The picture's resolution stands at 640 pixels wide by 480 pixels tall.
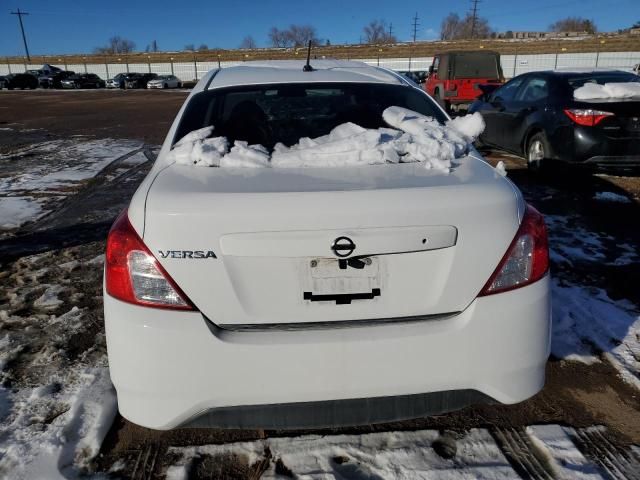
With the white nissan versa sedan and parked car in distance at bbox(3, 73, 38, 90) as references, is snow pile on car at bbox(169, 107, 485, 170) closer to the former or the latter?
the white nissan versa sedan

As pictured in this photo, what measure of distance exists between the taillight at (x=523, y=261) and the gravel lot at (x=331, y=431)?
31.6 inches

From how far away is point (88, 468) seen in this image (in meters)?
2.14

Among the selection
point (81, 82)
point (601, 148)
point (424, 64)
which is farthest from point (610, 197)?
point (81, 82)

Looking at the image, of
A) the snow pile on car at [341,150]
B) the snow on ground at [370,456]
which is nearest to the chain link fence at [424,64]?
the snow pile on car at [341,150]

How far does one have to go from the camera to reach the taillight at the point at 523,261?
1.88 meters

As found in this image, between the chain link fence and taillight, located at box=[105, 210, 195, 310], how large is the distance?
23.3 meters

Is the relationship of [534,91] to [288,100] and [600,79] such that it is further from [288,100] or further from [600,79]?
[288,100]

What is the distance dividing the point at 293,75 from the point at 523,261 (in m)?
2.02

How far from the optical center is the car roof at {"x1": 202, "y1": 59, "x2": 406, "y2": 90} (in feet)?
10.4

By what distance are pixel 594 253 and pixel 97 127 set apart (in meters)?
14.7

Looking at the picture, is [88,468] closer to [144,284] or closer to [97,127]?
[144,284]

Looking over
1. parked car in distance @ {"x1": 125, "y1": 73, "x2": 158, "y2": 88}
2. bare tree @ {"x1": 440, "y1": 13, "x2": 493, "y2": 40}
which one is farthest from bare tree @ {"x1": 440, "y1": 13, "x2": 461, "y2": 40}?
parked car in distance @ {"x1": 125, "y1": 73, "x2": 158, "y2": 88}

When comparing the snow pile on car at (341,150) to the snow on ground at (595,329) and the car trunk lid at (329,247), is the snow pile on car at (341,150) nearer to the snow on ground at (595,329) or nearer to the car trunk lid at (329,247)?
the car trunk lid at (329,247)

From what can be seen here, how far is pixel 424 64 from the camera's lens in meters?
43.6
